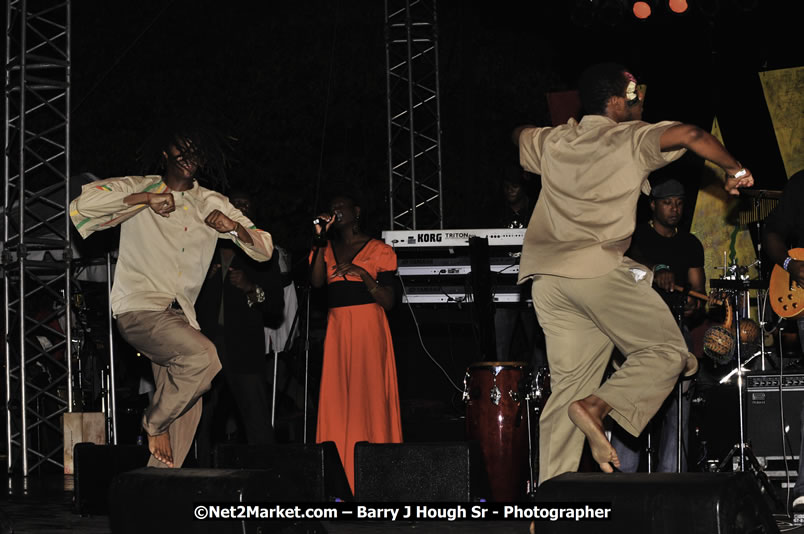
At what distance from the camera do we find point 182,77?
20.7 m

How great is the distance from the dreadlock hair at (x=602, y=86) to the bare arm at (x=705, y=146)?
50 cm

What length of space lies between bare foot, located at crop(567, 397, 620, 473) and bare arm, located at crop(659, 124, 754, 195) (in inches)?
49.0

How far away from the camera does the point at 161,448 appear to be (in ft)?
20.7

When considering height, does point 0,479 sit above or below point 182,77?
below

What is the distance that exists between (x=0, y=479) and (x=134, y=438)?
2310mm

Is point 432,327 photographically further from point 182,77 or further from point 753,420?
point 182,77

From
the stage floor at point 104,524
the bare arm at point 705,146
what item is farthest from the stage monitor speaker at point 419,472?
the bare arm at point 705,146

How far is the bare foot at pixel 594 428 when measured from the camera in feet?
16.4

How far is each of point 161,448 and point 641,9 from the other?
20.2 feet

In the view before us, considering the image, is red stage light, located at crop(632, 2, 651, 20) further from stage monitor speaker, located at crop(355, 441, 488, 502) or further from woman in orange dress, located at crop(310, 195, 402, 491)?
stage monitor speaker, located at crop(355, 441, 488, 502)

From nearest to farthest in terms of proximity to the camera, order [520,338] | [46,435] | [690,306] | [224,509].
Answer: [224,509] → [690,306] → [520,338] → [46,435]

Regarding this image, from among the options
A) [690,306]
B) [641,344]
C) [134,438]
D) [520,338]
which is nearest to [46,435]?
[134,438]

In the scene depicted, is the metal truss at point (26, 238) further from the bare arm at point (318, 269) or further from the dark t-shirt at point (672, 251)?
the dark t-shirt at point (672, 251)

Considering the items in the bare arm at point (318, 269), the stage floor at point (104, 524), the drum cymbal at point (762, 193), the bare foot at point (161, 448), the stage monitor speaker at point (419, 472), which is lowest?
the stage floor at point (104, 524)
